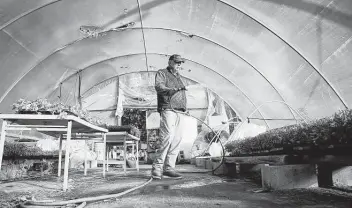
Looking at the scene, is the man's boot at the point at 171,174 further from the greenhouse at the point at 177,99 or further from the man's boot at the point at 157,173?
the man's boot at the point at 157,173

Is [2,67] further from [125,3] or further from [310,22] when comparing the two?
[310,22]

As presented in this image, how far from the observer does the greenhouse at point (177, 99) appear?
2.04 meters

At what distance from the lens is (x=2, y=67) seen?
5695mm

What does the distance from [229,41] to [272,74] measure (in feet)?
4.62

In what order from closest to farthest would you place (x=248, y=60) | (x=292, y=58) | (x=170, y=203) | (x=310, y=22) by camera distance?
(x=170, y=203)
(x=310, y=22)
(x=292, y=58)
(x=248, y=60)

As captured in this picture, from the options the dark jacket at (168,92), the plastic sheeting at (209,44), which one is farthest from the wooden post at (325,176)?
the plastic sheeting at (209,44)

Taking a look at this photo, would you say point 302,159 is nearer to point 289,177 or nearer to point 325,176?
point 289,177

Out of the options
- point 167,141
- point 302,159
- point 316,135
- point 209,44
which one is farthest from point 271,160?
point 209,44

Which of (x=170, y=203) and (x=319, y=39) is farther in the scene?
(x=319, y=39)

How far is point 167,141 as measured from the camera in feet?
10.6

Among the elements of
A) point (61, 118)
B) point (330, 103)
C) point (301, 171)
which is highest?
point (330, 103)

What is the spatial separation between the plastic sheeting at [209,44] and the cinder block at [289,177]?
2366 mm

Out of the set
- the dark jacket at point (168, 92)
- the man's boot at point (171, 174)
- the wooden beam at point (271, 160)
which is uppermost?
the dark jacket at point (168, 92)

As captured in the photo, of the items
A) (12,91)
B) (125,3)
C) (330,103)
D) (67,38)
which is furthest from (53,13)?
(330,103)
